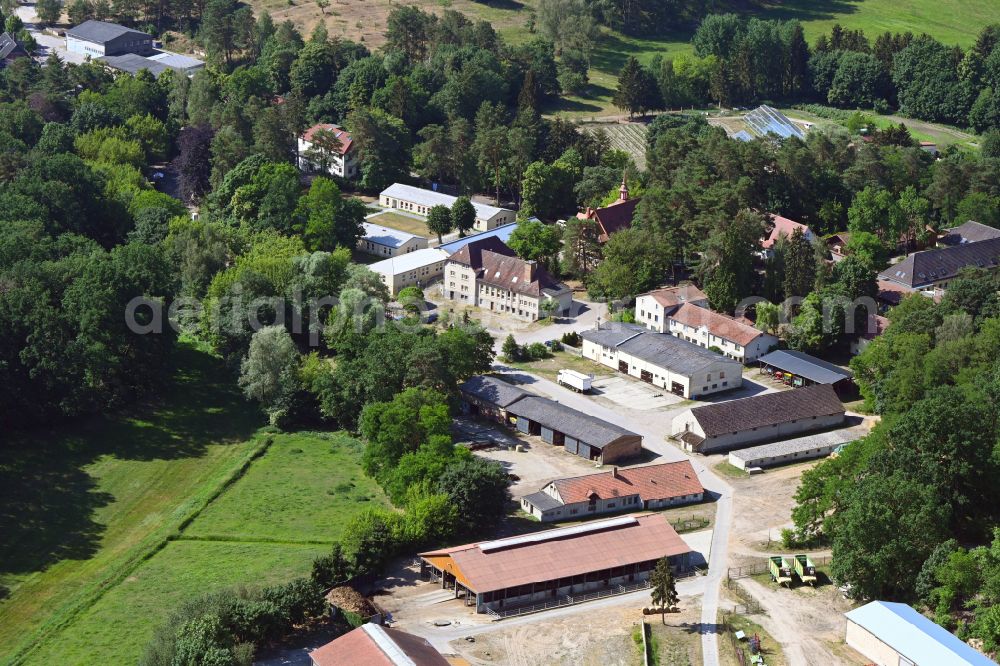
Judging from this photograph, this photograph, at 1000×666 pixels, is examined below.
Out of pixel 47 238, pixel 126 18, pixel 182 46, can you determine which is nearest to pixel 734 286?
pixel 47 238

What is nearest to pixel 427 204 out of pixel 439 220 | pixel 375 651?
pixel 439 220

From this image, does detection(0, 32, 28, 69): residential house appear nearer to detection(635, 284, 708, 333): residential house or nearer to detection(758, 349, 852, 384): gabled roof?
detection(635, 284, 708, 333): residential house

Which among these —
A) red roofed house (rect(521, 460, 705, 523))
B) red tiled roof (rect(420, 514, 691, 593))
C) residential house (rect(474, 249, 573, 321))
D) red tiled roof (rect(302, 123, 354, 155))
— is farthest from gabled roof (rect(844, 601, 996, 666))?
red tiled roof (rect(302, 123, 354, 155))

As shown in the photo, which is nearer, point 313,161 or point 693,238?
point 693,238

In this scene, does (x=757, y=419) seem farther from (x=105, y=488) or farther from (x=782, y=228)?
(x=105, y=488)

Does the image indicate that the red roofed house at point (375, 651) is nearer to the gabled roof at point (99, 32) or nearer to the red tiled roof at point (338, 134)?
the red tiled roof at point (338, 134)

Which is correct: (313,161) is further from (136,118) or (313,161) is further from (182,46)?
(182,46)
